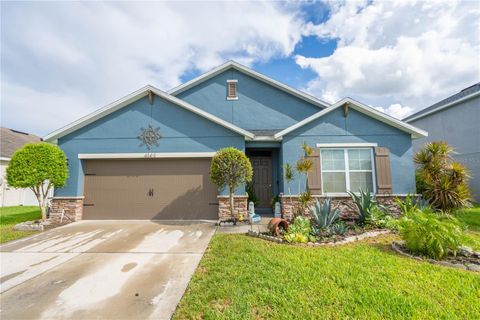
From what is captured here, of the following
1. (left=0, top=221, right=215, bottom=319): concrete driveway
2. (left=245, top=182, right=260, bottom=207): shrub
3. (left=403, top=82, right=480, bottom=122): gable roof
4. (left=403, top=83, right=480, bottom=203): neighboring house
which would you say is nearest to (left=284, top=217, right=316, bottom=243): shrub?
(left=0, top=221, right=215, bottom=319): concrete driveway

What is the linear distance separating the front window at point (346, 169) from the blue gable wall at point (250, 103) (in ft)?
10.8

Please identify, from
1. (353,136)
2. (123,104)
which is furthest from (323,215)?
(123,104)

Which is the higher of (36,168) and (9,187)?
(36,168)

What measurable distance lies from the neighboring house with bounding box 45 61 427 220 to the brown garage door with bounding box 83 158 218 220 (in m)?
0.04

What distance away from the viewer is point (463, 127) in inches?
497

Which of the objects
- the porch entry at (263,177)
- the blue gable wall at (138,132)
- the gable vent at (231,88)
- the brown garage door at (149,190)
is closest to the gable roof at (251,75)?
the gable vent at (231,88)

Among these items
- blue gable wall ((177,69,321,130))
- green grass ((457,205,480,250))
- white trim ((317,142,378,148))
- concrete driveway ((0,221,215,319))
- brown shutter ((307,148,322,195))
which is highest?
blue gable wall ((177,69,321,130))

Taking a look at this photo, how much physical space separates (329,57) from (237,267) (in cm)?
1213

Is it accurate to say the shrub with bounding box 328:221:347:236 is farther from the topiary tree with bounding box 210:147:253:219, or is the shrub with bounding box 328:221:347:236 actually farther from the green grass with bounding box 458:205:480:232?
the green grass with bounding box 458:205:480:232

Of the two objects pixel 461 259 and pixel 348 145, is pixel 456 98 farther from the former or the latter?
pixel 461 259

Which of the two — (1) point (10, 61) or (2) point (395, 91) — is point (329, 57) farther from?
(1) point (10, 61)

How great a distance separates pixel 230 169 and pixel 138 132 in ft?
14.0

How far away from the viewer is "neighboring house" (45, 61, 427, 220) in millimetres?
8367

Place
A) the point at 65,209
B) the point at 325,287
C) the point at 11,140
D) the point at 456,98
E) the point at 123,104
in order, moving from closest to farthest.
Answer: the point at 325,287, the point at 65,209, the point at 123,104, the point at 456,98, the point at 11,140
